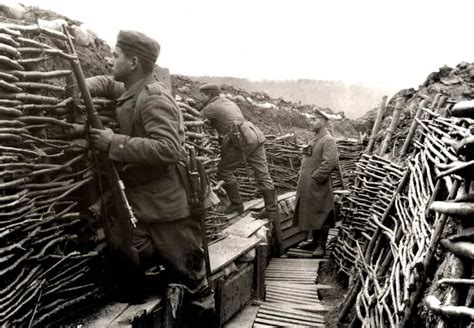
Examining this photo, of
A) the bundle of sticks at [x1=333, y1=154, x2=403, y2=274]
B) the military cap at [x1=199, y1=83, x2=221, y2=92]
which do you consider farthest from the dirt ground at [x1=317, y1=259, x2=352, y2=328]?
the military cap at [x1=199, y1=83, x2=221, y2=92]

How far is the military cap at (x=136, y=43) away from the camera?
3.14 metres

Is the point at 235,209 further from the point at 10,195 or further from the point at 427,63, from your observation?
the point at 427,63

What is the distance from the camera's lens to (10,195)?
257 centimetres

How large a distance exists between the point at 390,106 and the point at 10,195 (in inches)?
234

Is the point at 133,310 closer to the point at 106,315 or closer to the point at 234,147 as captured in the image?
the point at 106,315

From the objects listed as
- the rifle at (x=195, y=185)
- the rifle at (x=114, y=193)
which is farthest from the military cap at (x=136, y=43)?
the rifle at (x=195, y=185)

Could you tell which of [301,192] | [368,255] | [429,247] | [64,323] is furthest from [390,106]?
[64,323]

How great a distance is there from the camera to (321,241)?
7289 mm

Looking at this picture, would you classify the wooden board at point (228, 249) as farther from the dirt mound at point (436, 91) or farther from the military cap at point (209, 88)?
the military cap at point (209, 88)

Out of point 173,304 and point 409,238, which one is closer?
point 173,304

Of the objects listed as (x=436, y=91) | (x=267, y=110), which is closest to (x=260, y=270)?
(x=436, y=91)

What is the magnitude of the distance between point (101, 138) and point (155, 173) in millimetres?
475

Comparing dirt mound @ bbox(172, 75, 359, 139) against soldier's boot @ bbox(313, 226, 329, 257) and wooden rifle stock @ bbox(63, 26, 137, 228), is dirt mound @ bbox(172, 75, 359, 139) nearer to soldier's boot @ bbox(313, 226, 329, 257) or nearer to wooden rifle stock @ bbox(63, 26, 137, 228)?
soldier's boot @ bbox(313, 226, 329, 257)

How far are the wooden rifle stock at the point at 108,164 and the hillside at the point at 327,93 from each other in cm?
2160
